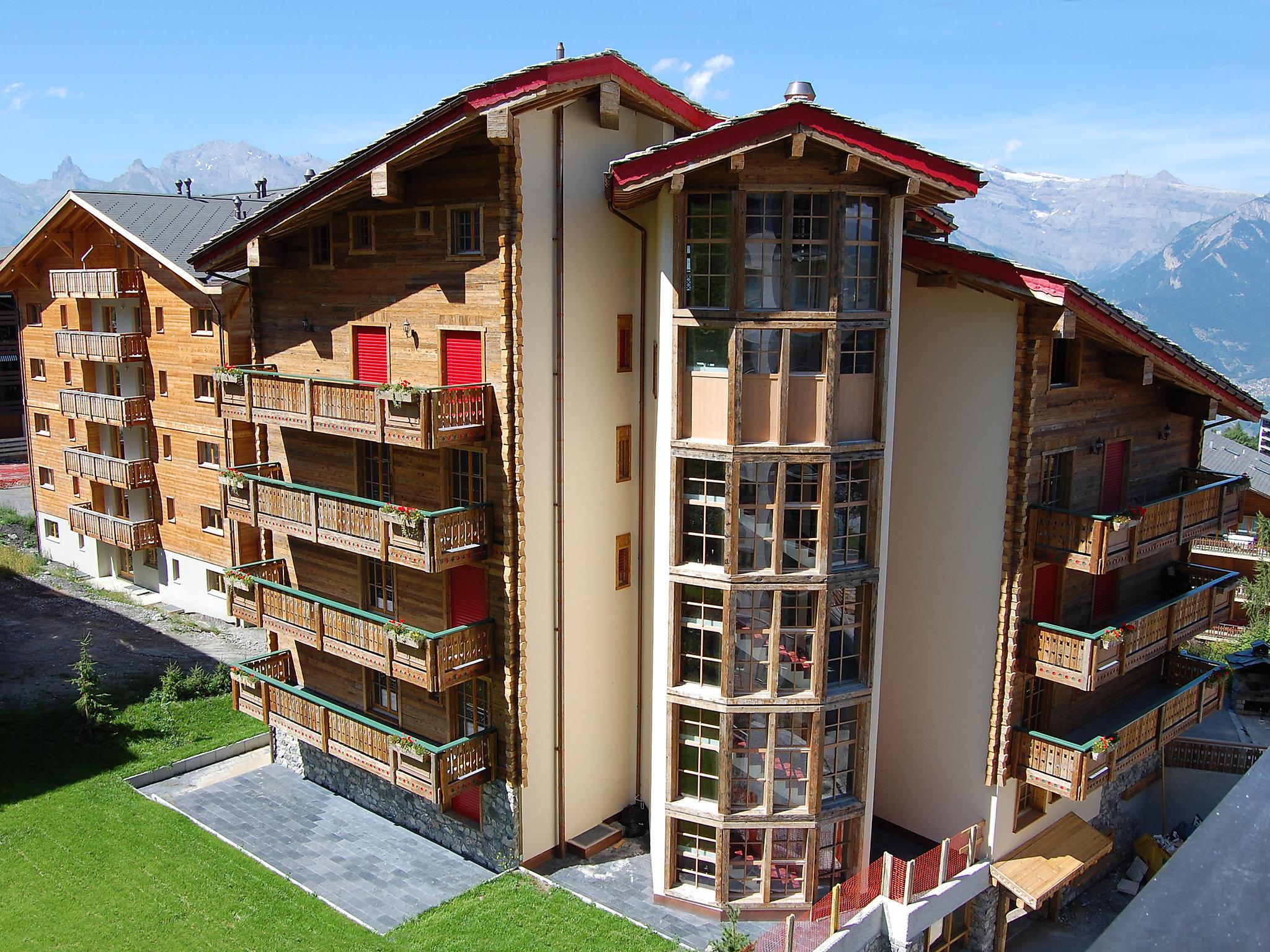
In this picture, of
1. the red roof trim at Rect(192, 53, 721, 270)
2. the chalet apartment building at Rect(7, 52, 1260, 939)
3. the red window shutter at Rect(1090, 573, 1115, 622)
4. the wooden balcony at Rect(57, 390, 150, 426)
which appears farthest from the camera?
the wooden balcony at Rect(57, 390, 150, 426)

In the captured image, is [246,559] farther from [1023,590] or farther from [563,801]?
[1023,590]

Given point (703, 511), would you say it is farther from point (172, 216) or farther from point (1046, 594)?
point (172, 216)

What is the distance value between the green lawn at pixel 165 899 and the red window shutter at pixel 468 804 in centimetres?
204

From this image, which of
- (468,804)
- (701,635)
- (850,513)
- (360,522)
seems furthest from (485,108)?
(468,804)

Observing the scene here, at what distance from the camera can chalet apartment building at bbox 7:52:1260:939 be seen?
18.2 metres

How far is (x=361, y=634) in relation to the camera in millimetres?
21500

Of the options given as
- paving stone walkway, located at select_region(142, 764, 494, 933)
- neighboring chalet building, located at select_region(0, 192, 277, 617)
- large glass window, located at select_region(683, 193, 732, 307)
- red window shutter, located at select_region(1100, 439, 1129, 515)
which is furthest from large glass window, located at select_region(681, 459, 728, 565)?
neighboring chalet building, located at select_region(0, 192, 277, 617)

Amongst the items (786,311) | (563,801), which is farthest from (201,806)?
(786,311)

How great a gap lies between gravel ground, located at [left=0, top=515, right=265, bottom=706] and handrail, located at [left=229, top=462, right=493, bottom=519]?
1079 centimetres

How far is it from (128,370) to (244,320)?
8.53m

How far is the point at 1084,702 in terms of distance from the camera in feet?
74.6

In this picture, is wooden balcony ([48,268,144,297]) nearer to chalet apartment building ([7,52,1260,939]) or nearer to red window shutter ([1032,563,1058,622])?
chalet apartment building ([7,52,1260,939])

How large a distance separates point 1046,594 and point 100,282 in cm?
3296

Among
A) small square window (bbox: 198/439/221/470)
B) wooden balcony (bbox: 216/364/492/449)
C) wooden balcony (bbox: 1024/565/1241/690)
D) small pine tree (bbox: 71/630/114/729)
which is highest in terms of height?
wooden balcony (bbox: 216/364/492/449)
